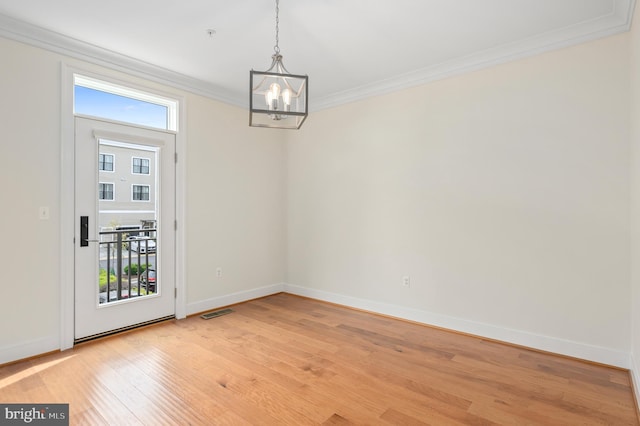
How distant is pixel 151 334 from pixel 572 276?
4102mm

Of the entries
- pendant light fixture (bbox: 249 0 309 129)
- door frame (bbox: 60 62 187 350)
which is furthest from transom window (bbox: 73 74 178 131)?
pendant light fixture (bbox: 249 0 309 129)

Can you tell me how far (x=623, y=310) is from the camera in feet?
9.03

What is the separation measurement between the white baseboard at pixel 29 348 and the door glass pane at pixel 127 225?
1.65 ft

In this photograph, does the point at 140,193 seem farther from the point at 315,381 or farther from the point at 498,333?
the point at 498,333

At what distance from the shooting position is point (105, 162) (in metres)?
3.38

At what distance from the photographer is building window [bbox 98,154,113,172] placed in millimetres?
3342

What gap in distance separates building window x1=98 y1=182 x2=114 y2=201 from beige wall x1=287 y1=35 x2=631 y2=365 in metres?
2.62

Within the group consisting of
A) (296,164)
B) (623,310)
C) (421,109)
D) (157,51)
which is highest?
(157,51)

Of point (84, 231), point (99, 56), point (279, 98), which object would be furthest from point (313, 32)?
point (84, 231)

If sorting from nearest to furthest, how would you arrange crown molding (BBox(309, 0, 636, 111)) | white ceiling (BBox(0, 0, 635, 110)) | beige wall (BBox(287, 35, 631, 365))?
1. white ceiling (BBox(0, 0, 635, 110))
2. crown molding (BBox(309, 0, 636, 111))
3. beige wall (BBox(287, 35, 631, 365))

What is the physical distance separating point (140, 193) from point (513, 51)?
409 cm

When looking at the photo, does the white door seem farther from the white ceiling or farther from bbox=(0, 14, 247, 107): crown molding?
the white ceiling

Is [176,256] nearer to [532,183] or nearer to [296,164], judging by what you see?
[296,164]

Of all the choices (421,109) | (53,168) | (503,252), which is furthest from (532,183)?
(53,168)
